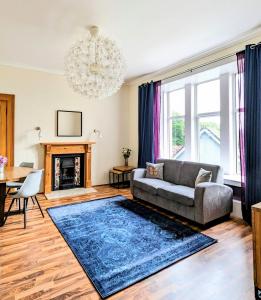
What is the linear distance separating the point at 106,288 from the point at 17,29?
3.53 metres

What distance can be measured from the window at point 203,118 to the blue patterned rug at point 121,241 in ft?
5.54

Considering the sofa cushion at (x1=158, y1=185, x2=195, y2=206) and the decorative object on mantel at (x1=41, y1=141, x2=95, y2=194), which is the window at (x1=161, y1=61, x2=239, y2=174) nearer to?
the sofa cushion at (x1=158, y1=185, x2=195, y2=206)

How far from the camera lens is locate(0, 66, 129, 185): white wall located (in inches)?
178

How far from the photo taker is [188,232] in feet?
9.21

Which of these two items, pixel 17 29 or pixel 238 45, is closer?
pixel 17 29

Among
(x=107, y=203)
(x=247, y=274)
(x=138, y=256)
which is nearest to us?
(x=247, y=274)

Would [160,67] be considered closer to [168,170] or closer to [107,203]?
[168,170]

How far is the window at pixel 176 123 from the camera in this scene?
4770 millimetres

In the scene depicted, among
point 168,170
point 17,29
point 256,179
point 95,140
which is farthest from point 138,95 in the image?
point 256,179

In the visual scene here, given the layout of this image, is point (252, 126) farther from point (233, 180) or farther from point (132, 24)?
point (132, 24)

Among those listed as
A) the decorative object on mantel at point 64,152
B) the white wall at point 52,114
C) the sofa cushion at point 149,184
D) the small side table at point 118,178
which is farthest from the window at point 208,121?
the decorative object on mantel at point 64,152

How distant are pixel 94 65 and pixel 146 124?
2.82m

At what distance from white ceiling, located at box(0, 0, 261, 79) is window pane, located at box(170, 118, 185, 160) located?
152 centimetres

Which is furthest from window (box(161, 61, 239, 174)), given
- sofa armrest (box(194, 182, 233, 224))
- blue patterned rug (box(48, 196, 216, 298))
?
blue patterned rug (box(48, 196, 216, 298))
